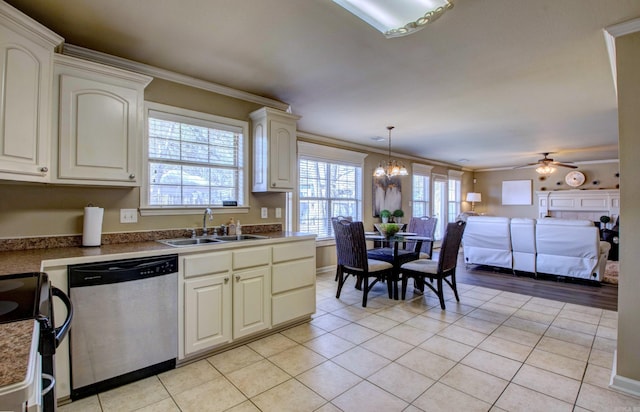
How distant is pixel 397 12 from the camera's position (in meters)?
1.83

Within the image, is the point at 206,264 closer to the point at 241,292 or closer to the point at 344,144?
the point at 241,292

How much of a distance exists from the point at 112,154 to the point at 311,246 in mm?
1850

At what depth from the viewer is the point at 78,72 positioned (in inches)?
86.0

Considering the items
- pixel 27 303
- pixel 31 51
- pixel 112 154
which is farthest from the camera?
pixel 112 154

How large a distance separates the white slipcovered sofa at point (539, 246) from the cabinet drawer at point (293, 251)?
3.80 m

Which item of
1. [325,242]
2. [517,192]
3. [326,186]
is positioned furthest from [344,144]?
[517,192]

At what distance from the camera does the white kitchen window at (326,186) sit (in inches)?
208

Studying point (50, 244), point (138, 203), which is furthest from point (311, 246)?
point (50, 244)

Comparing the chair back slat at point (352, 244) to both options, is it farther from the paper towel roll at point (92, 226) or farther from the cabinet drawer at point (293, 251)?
the paper towel roll at point (92, 226)

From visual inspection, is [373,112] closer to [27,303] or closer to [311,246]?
[311,246]

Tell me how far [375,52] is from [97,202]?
2.47m

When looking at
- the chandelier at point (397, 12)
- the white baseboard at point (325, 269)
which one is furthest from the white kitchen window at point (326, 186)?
the chandelier at point (397, 12)

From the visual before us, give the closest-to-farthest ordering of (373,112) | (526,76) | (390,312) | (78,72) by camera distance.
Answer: (78,72)
(526,76)
(390,312)
(373,112)

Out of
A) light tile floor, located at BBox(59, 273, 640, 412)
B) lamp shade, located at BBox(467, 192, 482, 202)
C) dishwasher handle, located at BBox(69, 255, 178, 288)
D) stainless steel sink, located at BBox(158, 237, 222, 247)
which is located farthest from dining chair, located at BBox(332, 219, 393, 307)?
lamp shade, located at BBox(467, 192, 482, 202)
